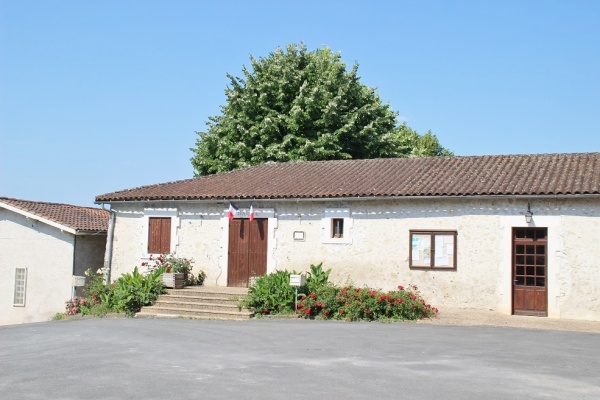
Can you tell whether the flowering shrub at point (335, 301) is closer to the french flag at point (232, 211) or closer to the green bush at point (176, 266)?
the french flag at point (232, 211)

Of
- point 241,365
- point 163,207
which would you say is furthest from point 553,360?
point 163,207

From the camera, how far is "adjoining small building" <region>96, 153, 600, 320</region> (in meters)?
15.9

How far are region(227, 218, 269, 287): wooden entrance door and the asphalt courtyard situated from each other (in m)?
4.62

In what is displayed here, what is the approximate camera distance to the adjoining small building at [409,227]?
15.9 meters

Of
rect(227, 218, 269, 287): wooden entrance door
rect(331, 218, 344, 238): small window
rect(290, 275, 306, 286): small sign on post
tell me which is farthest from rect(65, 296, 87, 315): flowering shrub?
rect(331, 218, 344, 238): small window

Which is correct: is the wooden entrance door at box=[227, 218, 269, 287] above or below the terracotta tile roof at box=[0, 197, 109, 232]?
below

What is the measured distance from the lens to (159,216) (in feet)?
67.1

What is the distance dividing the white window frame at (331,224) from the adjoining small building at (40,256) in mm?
7761

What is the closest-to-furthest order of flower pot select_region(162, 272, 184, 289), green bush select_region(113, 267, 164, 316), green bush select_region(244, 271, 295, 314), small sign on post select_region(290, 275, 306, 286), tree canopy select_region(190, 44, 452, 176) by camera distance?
small sign on post select_region(290, 275, 306, 286) < green bush select_region(244, 271, 295, 314) < green bush select_region(113, 267, 164, 316) < flower pot select_region(162, 272, 184, 289) < tree canopy select_region(190, 44, 452, 176)

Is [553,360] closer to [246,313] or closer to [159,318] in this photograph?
[246,313]

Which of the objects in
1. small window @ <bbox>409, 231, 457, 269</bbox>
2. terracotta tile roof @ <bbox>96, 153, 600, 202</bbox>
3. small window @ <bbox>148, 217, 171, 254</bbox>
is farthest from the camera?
small window @ <bbox>148, 217, 171, 254</bbox>

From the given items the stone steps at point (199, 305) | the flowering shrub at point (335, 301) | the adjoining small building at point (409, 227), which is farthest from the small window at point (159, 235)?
the flowering shrub at point (335, 301)

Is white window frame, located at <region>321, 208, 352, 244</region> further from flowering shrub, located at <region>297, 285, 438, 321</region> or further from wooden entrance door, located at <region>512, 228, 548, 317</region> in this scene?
wooden entrance door, located at <region>512, 228, 548, 317</region>

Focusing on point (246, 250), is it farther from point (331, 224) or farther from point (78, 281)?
point (78, 281)
